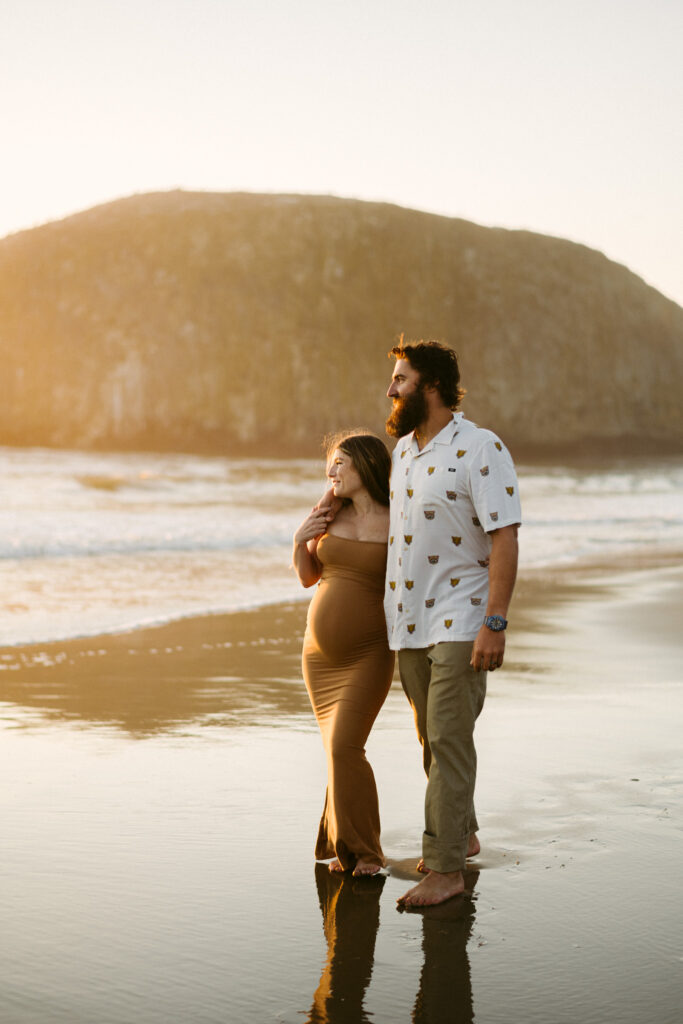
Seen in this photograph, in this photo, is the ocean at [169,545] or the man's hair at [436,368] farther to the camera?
the ocean at [169,545]

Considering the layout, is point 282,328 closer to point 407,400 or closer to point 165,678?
point 165,678

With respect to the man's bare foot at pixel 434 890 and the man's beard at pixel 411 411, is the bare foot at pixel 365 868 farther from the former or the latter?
the man's beard at pixel 411 411

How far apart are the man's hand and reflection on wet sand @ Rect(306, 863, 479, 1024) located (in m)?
0.75

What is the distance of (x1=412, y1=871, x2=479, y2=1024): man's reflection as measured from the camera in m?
3.30

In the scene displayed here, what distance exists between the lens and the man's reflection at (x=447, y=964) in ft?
10.8

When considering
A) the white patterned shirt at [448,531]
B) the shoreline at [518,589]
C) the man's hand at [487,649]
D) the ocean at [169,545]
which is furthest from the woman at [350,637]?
the ocean at [169,545]

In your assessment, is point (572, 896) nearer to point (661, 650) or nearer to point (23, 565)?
point (661, 650)

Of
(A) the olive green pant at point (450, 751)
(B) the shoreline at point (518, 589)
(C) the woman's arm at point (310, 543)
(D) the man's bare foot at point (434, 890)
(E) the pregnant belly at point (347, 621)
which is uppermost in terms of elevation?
(C) the woman's arm at point (310, 543)

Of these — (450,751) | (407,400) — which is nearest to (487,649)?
(450,751)

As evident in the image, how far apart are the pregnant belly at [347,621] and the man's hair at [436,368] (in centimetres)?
72

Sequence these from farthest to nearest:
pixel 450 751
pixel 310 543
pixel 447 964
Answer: pixel 310 543 < pixel 450 751 < pixel 447 964

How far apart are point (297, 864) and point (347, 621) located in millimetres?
832

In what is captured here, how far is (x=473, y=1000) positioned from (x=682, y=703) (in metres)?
4.38

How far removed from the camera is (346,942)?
12.4 feet
